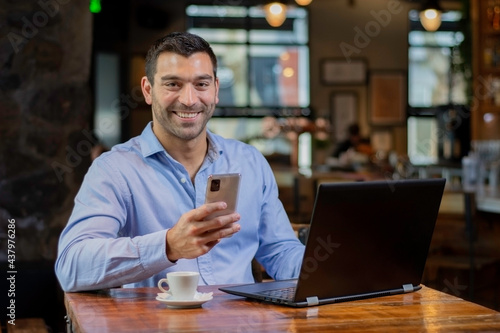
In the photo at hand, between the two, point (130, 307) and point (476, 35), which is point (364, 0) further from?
point (130, 307)

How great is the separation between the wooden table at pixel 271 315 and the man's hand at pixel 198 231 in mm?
134

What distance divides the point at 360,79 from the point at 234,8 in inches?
96.1

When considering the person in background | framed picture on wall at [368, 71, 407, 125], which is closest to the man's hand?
the person in background

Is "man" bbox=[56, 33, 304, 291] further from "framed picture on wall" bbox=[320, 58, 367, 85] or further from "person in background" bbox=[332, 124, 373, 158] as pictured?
"framed picture on wall" bbox=[320, 58, 367, 85]

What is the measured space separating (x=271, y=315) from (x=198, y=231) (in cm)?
25

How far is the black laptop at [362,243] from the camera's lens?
1.86 m

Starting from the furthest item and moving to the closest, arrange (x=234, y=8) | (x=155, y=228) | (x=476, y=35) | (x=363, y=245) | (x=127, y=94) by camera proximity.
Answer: (x=234, y=8) → (x=127, y=94) → (x=476, y=35) → (x=155, y=228) → (x=363, y=245)

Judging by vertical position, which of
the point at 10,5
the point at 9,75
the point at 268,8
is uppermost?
the point at 268,8

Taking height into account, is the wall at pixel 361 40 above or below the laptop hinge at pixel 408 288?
above

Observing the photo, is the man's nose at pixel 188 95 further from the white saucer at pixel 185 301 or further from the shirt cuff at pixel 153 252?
the white saucer at pixel 185 301

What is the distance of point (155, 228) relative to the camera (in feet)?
7.81

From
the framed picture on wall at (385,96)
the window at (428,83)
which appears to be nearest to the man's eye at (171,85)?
the framed picture on wall at (385,96)

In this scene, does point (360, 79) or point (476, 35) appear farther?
point (360, 79)

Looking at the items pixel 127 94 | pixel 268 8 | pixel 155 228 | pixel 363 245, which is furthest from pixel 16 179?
pixel 127 94
